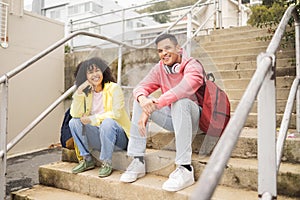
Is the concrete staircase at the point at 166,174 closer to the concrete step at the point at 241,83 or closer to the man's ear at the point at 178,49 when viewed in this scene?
the concrete step at the point at 241,83

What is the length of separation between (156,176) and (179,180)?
28 centimetres

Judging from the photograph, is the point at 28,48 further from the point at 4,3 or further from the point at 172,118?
the point at 172,118

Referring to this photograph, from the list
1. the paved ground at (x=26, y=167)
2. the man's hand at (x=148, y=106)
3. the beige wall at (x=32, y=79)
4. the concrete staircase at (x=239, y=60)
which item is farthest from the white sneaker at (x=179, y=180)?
the beige wall at (x=32, y=79)

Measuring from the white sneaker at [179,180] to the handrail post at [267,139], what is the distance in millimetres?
506

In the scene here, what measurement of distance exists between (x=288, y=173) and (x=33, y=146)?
348 centimetres

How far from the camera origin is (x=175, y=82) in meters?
1.63

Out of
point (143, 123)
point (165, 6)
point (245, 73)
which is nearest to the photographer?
point (143, 123)

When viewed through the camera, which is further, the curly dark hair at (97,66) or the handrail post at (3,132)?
the curly dark hair at (97,66)

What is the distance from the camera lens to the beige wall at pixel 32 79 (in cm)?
371

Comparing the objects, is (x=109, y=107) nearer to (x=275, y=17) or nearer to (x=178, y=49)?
(x=178, y=49)

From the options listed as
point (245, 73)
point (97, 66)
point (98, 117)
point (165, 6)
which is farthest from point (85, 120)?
point (165, 6)

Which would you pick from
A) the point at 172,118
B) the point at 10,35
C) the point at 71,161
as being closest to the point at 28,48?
the point at 10,35

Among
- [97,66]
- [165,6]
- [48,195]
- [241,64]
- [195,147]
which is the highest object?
[165,6]

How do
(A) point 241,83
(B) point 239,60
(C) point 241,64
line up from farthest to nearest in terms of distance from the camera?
1. (B) point 239,60
2. (C) point 241,64
3. (A) point 241,83
